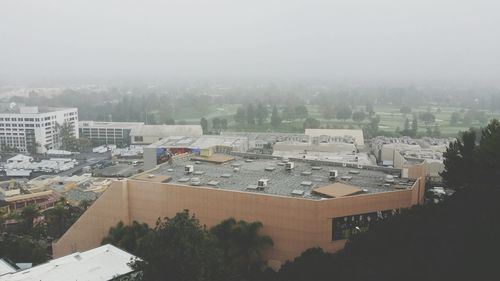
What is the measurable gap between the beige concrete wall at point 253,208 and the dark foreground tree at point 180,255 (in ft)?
9.09

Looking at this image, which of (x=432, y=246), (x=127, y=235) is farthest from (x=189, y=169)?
(x=432, y=246)

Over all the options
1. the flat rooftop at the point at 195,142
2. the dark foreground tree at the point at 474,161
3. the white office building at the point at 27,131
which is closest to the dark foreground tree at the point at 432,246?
the dark foreground tree at the point at 474,161

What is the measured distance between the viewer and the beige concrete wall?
28.2 feet

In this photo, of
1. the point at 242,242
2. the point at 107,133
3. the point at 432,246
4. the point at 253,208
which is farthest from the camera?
the point at 107,133

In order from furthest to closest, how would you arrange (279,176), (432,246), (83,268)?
(279,176), (83,268), (432,246)

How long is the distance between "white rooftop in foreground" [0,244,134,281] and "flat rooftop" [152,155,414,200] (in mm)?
2521

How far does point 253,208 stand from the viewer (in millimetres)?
9039

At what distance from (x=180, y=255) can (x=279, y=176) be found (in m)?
5.13

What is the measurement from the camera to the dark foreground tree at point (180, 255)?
230 inches

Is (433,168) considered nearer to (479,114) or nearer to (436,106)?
(479,114)

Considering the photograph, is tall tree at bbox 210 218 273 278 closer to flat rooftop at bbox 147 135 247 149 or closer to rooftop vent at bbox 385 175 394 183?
rooftop vent at bbox 385 175 394 183

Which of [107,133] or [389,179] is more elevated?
[389,179]

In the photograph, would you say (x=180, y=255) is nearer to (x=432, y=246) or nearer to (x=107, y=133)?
(x=432, y=246)

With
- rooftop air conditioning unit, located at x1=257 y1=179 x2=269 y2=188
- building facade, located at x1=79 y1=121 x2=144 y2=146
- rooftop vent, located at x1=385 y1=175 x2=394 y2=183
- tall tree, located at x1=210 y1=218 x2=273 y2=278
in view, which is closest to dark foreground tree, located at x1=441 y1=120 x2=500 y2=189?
rooftop vent, located at x1=385 y1=175 x2=394 y2=183
